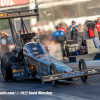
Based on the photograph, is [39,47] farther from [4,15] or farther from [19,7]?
[19,7]

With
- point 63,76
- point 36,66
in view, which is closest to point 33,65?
point 36,66

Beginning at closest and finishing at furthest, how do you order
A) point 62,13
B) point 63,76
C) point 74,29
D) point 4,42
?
point 63,76 < point 74,29 < point 62,13 < point 4,42

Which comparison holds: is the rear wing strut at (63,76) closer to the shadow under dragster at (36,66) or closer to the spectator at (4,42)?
the shadow under dragster at (36,66)

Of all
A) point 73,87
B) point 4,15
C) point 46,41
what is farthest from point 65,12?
point 73,87

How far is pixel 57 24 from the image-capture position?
1934 cm

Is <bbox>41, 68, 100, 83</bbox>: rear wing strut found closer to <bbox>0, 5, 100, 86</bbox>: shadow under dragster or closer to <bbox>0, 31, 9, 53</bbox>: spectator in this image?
<bbox>0, 5, 100, 86</bbox>: shadow under dragster

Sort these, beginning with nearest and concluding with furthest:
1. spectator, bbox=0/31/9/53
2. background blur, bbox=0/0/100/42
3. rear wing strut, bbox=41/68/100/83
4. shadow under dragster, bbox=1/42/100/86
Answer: rear wing strut, bbox=41/68/100/83, shadow under dragster, bbox=1/42/100/86, background blur, bbox=0/0/100/42, spectator, bbox=0/31/9/53

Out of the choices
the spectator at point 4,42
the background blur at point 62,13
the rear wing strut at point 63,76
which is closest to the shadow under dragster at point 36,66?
the rear wing strut at point 63,76

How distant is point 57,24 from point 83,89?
1182 cm

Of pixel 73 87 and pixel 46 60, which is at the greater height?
pixel 46 60

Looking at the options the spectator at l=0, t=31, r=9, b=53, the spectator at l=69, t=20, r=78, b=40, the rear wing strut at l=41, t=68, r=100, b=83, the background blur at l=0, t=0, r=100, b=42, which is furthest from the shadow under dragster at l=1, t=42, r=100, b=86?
the spectator at l=0, t=31, r=9, b=53

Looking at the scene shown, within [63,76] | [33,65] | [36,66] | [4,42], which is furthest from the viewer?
[4,42]

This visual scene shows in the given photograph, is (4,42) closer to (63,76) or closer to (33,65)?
(33,65)

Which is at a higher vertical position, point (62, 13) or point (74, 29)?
point (62, 13)
